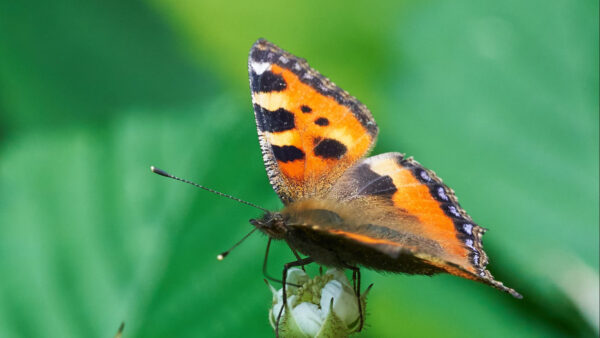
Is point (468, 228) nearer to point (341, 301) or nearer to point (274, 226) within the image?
point (341, 301)

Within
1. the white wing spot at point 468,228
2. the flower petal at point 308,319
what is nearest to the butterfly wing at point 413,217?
the white wing spot at point 468,228

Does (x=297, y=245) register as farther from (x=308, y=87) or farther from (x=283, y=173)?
(x=308, y=87)

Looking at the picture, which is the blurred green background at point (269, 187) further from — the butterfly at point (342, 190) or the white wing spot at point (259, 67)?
the white wing spot at point (259, 67)

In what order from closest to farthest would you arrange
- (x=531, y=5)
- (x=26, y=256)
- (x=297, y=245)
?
1. (x=297, y=245)
2. (x=26, y=256)
3. (x=531, y=5)

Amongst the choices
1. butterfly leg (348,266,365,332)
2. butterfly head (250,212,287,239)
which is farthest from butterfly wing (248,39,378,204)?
butterfly leg (348,266,365,332)

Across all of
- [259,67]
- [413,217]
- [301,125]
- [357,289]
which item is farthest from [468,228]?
[259,67]

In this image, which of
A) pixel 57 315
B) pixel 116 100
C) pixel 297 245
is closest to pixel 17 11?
pixel 116 100

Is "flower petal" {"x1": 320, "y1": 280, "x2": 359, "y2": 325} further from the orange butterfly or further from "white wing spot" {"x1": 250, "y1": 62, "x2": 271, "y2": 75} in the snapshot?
"white wing spot" {"x1": 250, "y1": 62, "x2": 271, "y2": 75}
